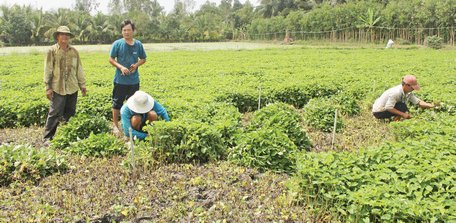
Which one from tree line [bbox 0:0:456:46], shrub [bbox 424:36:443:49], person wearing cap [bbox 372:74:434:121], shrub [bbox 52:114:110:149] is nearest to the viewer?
shrub [bbox 52:114:110:149]

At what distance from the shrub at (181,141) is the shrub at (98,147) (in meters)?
0.61

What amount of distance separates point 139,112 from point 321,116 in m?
3.91

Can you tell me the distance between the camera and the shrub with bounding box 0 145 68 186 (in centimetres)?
524

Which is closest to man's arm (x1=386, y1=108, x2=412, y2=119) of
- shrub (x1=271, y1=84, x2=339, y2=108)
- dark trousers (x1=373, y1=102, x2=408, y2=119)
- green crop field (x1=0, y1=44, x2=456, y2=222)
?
dark trousers (x1=373, y1=102, x2=408, y2=119)

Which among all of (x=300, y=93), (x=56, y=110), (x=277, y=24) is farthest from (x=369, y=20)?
(x=56, y=110)

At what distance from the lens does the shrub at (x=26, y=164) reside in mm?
5238

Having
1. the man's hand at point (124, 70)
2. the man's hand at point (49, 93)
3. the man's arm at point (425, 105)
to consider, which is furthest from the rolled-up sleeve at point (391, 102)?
the man's hand at point (49, 93)

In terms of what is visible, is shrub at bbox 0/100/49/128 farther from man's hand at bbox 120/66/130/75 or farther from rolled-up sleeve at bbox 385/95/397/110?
rolled-up sleeve at bbox 385/95/397/110

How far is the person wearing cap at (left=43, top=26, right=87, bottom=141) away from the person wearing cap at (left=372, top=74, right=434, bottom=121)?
6.13 meters

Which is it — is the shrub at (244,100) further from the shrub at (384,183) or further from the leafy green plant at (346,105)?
the shrub at (384,183)

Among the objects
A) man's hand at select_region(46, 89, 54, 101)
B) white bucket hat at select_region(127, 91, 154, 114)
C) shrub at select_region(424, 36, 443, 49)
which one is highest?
shrub at select_region(424, 36, 443, 49)

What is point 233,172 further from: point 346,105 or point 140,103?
point 346,105

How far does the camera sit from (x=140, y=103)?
21.6ft

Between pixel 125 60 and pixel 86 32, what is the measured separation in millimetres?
54253
